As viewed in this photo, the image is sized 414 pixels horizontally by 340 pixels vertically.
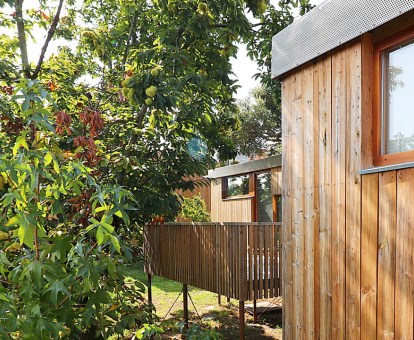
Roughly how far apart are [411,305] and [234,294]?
144 inches

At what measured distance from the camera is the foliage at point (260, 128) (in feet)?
64.7

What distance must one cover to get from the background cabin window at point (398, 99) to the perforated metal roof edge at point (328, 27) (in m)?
0.22

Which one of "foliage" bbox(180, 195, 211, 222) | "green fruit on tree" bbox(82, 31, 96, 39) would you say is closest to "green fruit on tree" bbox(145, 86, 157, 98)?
"green fruit on tree" bbox(82, 31, 96, 39)

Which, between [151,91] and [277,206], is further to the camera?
[277,206]

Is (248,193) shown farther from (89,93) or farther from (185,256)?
(89,93)

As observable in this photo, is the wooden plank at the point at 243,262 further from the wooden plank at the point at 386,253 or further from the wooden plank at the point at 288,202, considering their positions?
the wooden plank at the point at 386,253

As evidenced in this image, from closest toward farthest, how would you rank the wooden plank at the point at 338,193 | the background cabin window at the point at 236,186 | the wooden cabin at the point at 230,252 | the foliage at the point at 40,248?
the foliage at the point at 40,248 → the wooden plank at the point at 338,193 → the wooden cabin at the point at 230,252 → the background cabin window at the point at 236,186

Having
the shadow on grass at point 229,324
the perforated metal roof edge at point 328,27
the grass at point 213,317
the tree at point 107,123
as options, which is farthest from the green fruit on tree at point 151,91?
the shadow on grass at point 229,324

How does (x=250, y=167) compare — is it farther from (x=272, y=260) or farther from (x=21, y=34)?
(x=21, y=34)

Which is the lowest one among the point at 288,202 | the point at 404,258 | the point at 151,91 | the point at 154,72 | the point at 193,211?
the point at 193,211

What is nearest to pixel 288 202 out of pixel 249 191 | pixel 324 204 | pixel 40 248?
pixel 324 204

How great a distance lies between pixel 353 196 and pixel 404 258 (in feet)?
1.71

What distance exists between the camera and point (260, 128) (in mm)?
19984

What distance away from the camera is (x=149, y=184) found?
6398 millimetres
